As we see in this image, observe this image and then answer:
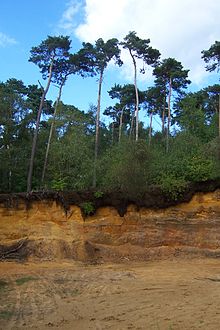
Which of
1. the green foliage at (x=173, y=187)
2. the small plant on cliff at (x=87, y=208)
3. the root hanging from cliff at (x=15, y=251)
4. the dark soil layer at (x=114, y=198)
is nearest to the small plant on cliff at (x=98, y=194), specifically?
the dark soil layer at (x=114, y=198)

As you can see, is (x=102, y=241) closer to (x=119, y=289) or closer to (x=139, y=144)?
(x=139, y=144)

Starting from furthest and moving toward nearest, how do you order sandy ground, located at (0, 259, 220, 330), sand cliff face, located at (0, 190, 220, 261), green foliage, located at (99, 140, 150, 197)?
green foliage, located at (99, 140, 150, 197)
sand cliff face, located at (0, 190, 220, 261)
sandy ground, located at (0, 259, 220, 330)

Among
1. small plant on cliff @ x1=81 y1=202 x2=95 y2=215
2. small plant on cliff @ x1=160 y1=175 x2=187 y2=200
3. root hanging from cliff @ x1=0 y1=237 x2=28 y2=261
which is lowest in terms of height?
root hanging from cliff @ x1=0 y1=237 x2=28 y2=261

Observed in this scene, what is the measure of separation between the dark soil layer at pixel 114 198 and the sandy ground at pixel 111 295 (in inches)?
133

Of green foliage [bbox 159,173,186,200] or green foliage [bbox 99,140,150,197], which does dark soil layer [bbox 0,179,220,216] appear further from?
green foliage [bbox 99,140,150,197]

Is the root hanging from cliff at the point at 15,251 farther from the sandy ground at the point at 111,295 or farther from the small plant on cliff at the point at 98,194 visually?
the small plant on cliff at the point at 98,194

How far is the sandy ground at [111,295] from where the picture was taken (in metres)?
9.47

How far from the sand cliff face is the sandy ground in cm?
105

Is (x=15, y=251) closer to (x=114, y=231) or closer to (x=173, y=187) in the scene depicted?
(x=114, y=231)

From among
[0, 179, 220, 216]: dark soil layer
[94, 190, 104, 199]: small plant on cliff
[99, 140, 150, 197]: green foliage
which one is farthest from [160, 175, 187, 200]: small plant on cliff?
[94, 190, 104, 199]: small plant on cliff

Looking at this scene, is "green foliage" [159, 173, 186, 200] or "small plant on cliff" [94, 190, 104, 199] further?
"small plant on cliff" [94, 190, 104, 199]

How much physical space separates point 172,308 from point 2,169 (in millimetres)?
22790

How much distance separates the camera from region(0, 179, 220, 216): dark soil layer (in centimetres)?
2170

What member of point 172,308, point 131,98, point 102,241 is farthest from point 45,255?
point 131,98
